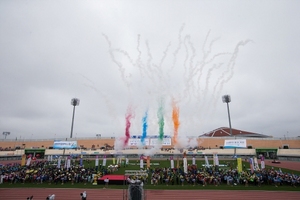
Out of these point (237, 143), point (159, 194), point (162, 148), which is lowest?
point (159, 194)

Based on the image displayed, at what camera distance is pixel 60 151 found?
59094mm

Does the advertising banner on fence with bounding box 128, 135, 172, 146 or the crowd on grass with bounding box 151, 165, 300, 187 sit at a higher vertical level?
the advertising banner on fence with bounding box 128, 135, 172, 146

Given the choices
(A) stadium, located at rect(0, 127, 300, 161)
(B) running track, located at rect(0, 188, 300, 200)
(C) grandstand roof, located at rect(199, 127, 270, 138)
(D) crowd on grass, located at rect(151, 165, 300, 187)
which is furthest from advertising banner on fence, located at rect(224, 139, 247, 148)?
(C) grandstand roof, located at rect(199, 127, 270, 138)

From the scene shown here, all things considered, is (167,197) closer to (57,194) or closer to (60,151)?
(57,194)

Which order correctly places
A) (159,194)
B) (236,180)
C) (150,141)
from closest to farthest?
1. (159,194)
2. (236,180)
3. (150,141)

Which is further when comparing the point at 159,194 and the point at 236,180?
the point at 236,180

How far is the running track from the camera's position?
17.5 meters

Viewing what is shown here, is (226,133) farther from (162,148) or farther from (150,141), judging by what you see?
(150,141)

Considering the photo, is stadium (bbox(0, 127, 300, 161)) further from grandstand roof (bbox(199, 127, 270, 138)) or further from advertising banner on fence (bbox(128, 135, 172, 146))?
grandstand roof (bbox(199, 127, 270, 138))

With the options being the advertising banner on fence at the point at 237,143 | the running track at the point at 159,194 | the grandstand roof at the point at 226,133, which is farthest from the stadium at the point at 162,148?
the running track at the point at 159,194

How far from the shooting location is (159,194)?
1861cm

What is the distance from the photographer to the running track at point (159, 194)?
57.5ft

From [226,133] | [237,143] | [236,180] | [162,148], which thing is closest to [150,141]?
[162,148]

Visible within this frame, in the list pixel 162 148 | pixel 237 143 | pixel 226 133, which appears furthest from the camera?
pixel 226 133
